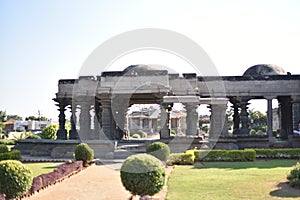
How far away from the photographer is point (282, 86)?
87.1 feet

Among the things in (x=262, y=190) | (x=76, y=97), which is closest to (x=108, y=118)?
(x=76, y=97)

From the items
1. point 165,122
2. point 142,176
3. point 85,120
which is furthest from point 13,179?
point 85,120

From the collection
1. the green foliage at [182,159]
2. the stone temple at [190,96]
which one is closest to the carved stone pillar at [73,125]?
the stone temple at [190,96]

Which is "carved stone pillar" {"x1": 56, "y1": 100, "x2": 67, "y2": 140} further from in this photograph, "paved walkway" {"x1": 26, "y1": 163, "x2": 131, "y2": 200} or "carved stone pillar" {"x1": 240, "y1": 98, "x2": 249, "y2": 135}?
"carved stone pillar" {"x1": 240, "y1": 98, "x2": 249, "y2": 135}

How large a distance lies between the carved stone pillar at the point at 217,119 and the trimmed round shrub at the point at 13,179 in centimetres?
1522

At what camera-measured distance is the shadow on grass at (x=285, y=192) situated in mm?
9828

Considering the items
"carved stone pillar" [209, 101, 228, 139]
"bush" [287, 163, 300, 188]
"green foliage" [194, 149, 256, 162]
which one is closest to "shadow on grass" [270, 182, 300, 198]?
"bush" [287, 163, 300, 188]

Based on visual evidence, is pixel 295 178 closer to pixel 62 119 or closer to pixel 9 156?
pixel 9 156

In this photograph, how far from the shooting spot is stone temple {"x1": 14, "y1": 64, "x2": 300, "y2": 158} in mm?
23047

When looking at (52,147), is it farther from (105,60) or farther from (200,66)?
(200,66)

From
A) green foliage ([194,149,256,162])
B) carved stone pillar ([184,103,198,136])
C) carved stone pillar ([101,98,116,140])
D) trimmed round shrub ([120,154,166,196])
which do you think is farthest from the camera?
carved stone pillar ([101,98,116,140])

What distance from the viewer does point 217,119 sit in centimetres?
2408

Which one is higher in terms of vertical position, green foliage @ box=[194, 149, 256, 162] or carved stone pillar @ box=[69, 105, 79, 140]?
carved stone pillar @ box=[69, 105, 79, 140]

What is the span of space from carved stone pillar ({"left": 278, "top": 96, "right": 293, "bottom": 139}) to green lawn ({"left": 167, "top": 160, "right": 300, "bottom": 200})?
13.9m
